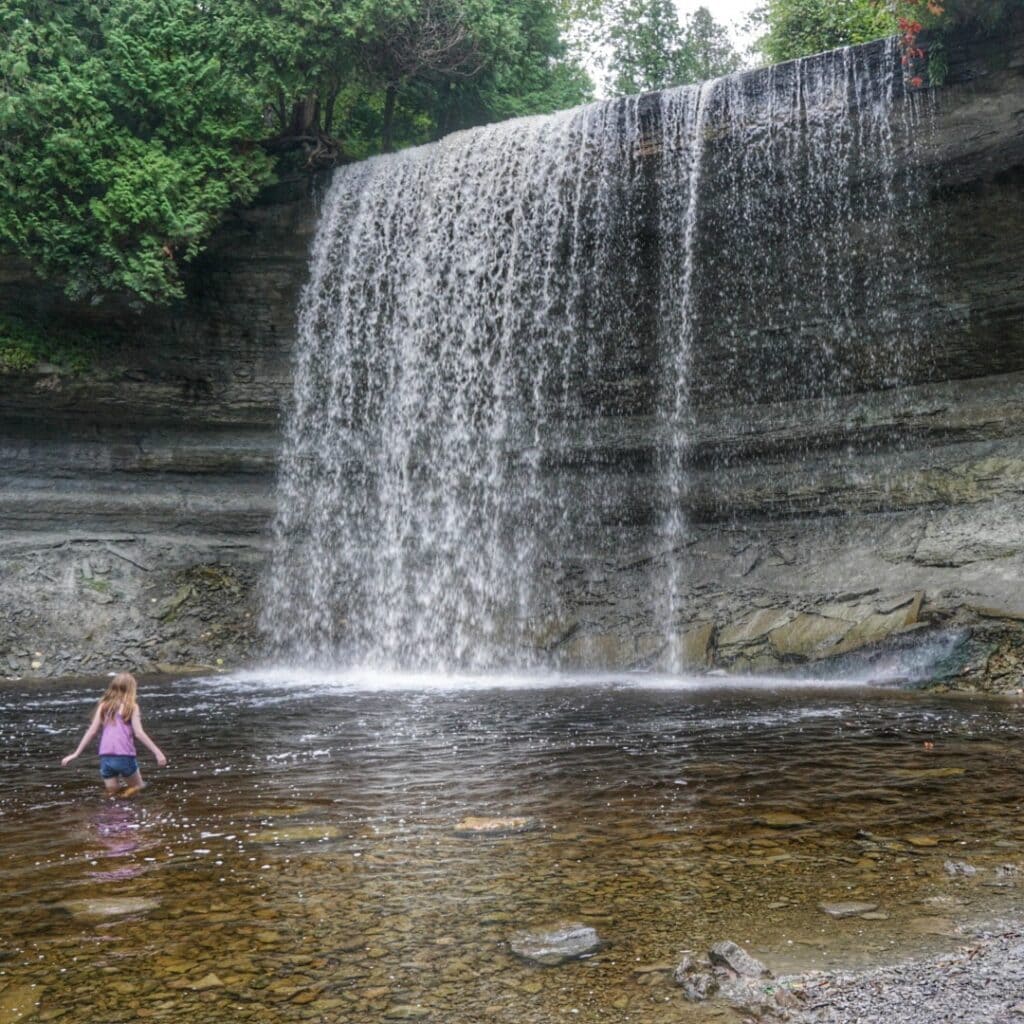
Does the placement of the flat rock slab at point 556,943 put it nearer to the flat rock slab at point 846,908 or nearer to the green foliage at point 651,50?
the flat rock slab at point 846,908

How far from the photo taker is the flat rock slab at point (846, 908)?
425 centimetres

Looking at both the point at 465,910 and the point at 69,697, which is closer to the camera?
the point at 465,910

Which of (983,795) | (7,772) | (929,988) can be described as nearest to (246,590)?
(7,772)

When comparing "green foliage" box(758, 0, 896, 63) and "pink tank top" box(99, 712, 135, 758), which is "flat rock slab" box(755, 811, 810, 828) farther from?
"green foliage" box(758, 0, 896, 63)

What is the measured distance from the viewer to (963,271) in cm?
1480

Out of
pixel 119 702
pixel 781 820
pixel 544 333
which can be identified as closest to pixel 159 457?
pixel 544 333

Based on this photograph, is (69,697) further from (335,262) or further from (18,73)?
(18,73)

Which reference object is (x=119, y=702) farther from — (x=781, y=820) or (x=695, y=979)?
(x=695, y=979)

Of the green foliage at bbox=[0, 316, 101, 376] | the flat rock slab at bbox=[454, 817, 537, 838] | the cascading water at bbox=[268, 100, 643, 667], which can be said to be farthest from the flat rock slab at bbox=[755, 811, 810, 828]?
the green foliage at bbox=[0, 316, 101, 376]

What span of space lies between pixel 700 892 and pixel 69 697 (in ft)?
35.0

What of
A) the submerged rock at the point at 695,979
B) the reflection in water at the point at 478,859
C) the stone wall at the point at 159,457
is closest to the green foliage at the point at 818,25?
the stone wall at the point at 159,457

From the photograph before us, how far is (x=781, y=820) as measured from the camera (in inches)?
230

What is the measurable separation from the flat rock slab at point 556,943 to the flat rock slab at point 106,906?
1660 mm

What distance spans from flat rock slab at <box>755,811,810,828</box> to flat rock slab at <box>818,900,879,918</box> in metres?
1.34
